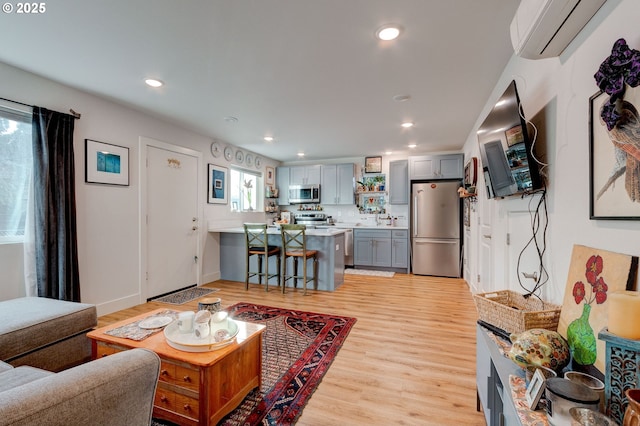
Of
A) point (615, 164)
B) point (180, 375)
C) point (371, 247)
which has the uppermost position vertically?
point (615, 164)

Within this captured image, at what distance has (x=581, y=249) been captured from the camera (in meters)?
1.23

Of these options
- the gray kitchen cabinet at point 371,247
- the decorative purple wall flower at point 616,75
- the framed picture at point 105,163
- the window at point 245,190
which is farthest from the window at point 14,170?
the gray kitchen cabinet at point 371,247

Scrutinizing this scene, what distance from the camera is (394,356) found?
2.40 metres

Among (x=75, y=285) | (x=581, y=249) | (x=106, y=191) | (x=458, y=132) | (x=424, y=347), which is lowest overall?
(x=424, y=347)

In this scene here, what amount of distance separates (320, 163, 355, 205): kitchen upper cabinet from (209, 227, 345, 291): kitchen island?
166 cm

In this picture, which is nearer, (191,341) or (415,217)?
(191,341)

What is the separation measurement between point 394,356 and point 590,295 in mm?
1612

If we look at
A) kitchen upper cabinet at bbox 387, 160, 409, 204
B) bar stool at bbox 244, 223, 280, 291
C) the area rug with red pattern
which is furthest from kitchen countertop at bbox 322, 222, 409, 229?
the area rug with red pattern

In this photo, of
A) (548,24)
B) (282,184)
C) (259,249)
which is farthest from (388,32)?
(282,184)

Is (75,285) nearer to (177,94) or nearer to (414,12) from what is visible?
(177,94)

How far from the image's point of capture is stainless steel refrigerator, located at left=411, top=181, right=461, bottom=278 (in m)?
5.39

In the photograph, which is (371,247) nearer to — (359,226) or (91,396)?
(359,226)

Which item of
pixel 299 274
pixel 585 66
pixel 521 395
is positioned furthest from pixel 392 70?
pixel 299 274

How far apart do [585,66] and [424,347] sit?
2.26 metres
